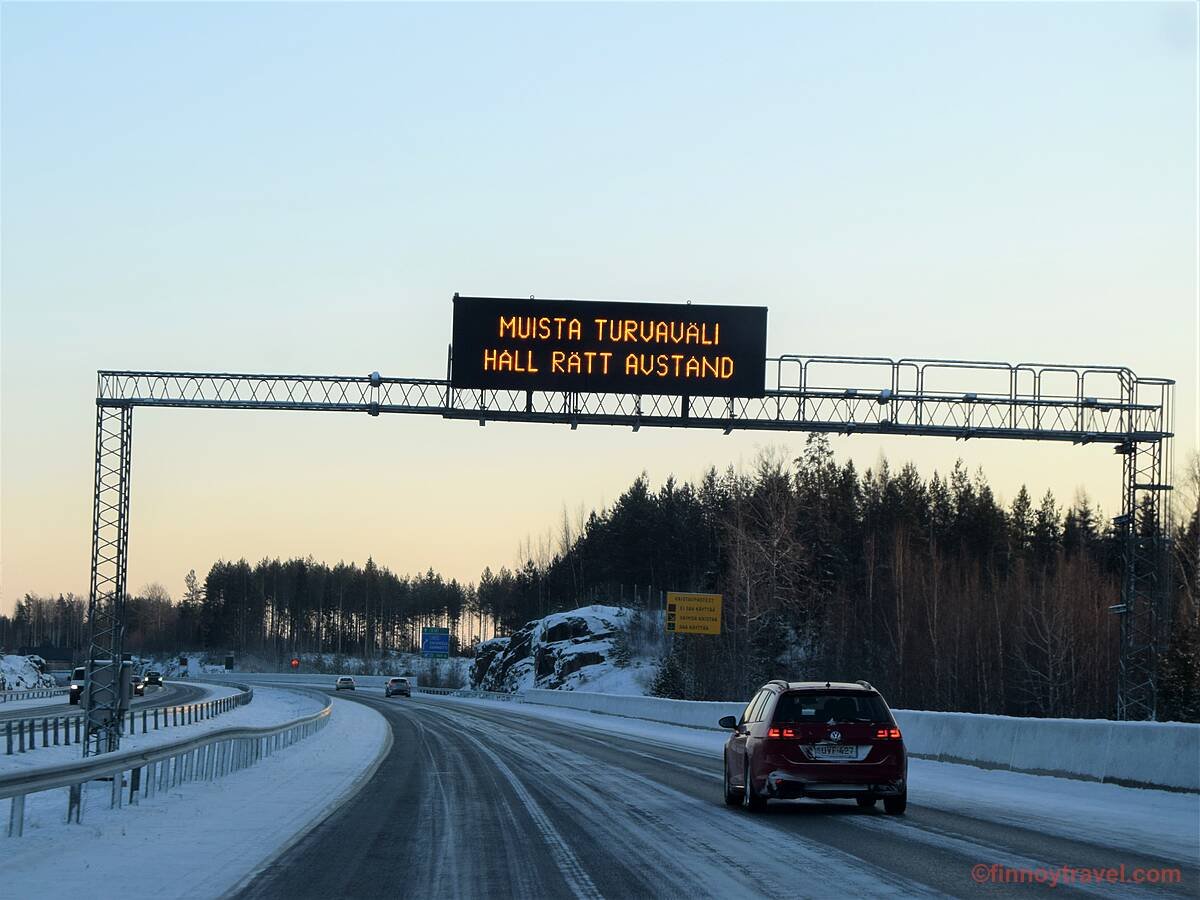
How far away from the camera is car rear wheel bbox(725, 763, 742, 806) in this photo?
17.9 meters

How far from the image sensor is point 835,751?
16.7 meters

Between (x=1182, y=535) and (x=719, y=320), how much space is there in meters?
60.9

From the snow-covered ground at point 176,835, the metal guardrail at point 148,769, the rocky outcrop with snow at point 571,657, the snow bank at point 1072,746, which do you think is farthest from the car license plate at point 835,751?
the rocky outcrop with snow at point 571,657

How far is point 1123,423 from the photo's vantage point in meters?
36.3

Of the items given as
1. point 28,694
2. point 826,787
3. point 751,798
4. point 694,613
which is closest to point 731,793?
point 751,798

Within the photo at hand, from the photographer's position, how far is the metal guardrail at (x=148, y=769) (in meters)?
13.7

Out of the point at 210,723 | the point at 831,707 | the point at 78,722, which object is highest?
the point at 831,707

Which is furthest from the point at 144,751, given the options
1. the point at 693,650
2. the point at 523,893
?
the point at 693,650

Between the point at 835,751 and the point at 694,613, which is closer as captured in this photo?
the point at 835,751

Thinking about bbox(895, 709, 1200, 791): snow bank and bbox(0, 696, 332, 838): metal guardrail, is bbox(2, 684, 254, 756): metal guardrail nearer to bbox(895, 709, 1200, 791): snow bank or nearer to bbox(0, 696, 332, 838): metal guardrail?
bbox(0, 696, 332, 838): metal guardrail

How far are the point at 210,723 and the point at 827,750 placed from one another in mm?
44255

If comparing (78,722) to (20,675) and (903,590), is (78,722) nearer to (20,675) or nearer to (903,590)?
(903,590)

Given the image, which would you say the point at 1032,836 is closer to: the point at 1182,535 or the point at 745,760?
the point at 745,760

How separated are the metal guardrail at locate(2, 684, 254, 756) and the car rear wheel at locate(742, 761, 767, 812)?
2640 centimetres
